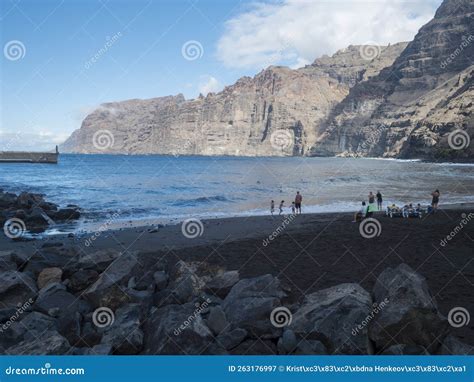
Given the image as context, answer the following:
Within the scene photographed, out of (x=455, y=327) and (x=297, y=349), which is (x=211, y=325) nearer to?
(x=297, y=349)

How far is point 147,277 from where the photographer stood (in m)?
9.29

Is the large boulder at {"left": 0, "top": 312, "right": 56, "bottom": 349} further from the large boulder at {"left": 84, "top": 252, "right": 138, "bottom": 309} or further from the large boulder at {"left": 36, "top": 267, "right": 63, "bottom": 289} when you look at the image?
the large boulder at {"left": 36, "top": 267, "right": 63, "bottom": 289}

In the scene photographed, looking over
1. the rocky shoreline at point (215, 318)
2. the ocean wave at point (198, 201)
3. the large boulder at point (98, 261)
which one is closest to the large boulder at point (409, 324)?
the rocky shoreline at point (215, 318)

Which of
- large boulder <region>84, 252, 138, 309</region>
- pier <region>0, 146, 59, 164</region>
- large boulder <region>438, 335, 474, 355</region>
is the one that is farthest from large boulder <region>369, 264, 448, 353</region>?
pier <region>0, 146, 59, 164</region>

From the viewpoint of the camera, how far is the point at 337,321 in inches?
243

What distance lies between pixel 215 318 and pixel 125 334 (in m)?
1.60

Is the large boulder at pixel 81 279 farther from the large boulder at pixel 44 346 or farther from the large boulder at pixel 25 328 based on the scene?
the large boulder at pixel 44 346

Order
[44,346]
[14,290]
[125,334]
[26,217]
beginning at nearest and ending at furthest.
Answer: [44,346] < [125,334] < [14,290] < [26,217]

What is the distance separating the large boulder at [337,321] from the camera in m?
5.86

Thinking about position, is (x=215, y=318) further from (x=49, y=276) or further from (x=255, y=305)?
(x=49, y=276)

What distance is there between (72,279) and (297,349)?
6.25 m

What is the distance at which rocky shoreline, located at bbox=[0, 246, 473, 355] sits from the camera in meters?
6.00

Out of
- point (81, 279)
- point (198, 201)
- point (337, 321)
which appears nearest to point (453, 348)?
point (337, 321)

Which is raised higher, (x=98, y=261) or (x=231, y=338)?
(x=98, y=261)
